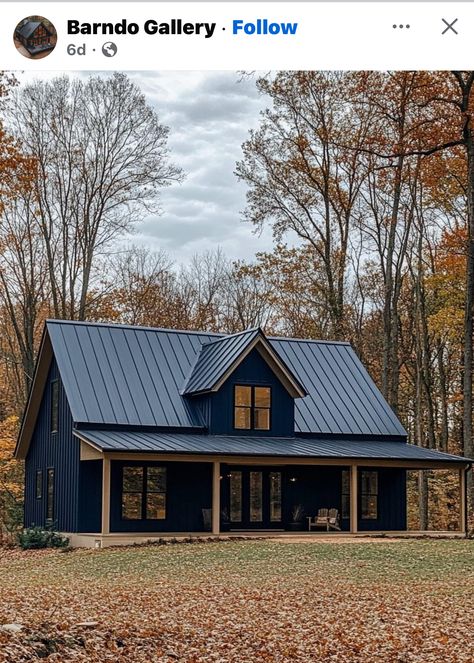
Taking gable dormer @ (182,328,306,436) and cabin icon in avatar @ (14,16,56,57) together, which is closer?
cabin icon in avatar @ (14,16,56,57)

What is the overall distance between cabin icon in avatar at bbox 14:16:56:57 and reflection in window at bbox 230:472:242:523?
21.4 meters

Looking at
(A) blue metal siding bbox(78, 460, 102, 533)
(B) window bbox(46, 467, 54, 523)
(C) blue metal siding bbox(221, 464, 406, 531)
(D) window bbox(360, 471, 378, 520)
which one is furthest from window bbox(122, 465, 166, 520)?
(D) window bbox(360, 471, 378, 520)

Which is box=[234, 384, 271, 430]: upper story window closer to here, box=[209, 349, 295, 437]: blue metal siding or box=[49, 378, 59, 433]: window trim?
box=[209, 349, 295, 437]: blue metal siding

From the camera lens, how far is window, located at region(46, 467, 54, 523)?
3116cm

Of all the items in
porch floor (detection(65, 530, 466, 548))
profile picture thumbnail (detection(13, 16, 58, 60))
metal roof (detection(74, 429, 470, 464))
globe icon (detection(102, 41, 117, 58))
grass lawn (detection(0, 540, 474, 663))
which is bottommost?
porch floor (detection(65, 530, 466, 548))

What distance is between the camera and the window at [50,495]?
31156 mm

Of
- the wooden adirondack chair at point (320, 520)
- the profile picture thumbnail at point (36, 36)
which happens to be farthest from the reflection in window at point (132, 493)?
the profile picture thumbnail at point (36, 36)

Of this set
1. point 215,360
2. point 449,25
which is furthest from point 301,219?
point 449,25

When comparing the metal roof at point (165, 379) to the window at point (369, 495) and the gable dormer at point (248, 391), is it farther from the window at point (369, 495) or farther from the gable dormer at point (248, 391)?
the window at point (369, 495)

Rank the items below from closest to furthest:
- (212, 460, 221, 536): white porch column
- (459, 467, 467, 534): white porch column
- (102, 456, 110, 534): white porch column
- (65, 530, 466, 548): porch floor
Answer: (102, 456, 110, 534): white porch column < (65, 530, 466, 548): porch floor < (212, 460, 221, 536): white porch column < (459, 467, 467, 534): white porch column

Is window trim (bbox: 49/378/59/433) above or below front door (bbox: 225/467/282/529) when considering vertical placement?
above

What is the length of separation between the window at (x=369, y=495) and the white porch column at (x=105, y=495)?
865 centimetres

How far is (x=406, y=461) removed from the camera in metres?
31.0

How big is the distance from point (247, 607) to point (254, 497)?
15945mm
